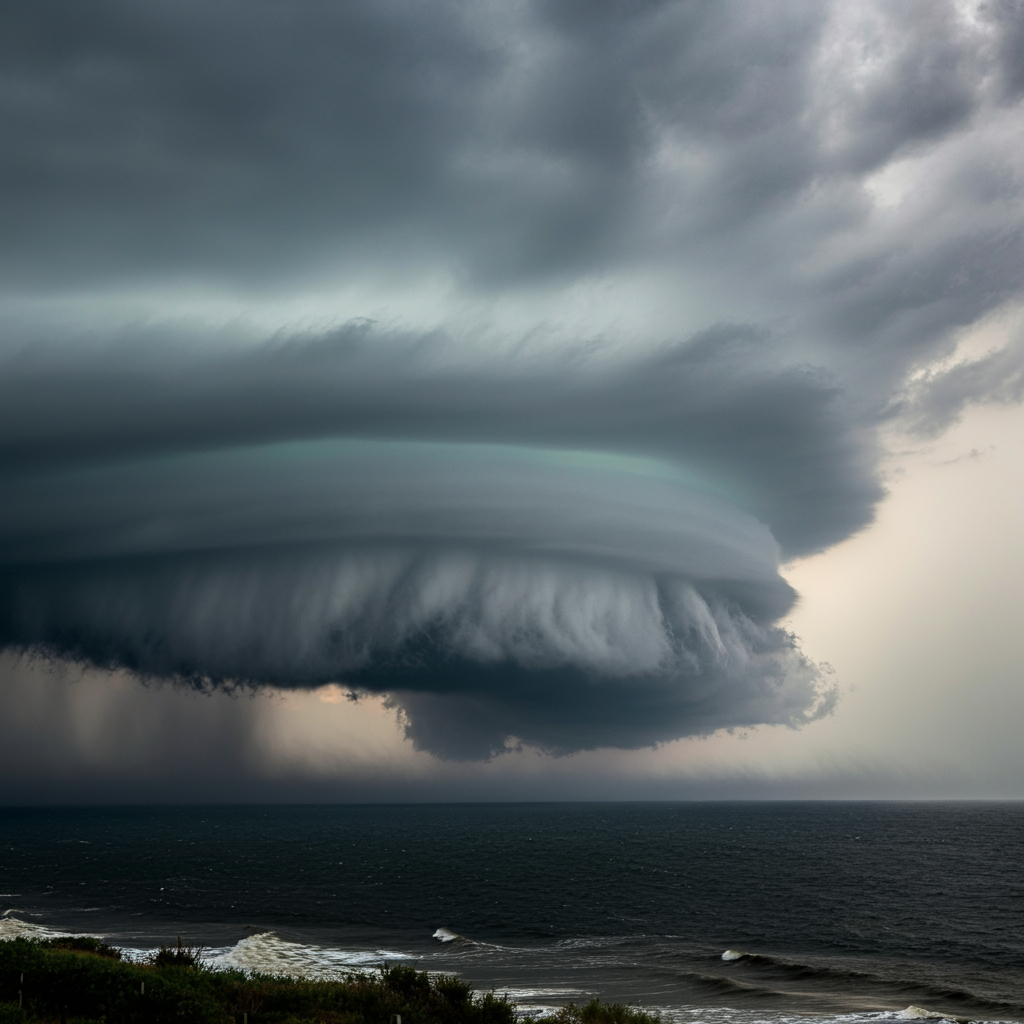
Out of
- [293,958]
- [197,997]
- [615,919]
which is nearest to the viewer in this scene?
[197,997]

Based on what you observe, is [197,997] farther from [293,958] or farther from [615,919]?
[615,919]

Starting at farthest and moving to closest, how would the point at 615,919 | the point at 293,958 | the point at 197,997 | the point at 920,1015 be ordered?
the point at 615,919 < the point at 293,958 < the point at 920,1015 < the point at 197,997

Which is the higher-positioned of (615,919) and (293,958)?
(293,958)

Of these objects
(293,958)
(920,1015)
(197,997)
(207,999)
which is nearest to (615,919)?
(293,958)

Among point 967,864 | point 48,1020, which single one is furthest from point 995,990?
point 967,864

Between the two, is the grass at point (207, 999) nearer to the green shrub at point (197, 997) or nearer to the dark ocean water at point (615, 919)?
the green shrub at point (197, 997)

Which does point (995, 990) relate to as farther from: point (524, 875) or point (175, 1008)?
point (524, 875)

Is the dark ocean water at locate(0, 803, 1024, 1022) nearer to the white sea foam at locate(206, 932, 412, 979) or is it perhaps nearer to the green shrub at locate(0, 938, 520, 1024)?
the white sea foam at locate(206, 932, 412, 979)

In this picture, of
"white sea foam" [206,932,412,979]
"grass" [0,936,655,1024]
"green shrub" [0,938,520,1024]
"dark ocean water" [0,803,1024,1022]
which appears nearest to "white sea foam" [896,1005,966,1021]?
"dark ocean water" [0,803,1024,1022]
